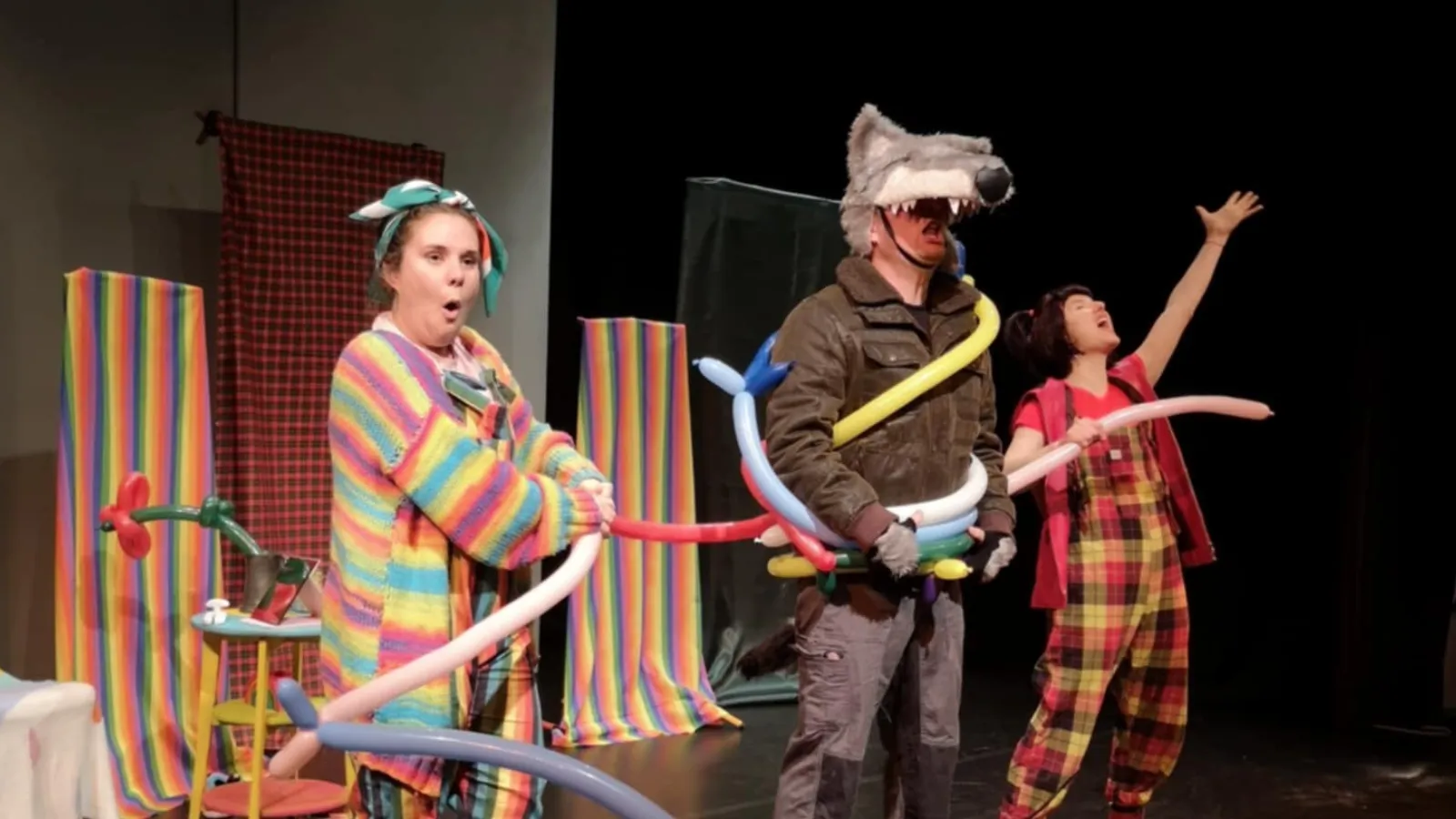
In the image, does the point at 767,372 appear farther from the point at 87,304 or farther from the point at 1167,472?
the point at 87,304

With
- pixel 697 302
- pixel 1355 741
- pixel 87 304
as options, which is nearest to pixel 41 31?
pixel 87 304

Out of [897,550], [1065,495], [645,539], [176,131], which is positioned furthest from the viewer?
[176,131]

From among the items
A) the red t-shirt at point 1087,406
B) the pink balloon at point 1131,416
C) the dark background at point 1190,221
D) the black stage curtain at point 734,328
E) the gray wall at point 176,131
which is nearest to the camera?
the pink balloon at point 1131,416

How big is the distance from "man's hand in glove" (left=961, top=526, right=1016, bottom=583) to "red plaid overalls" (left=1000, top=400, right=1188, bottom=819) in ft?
1.85

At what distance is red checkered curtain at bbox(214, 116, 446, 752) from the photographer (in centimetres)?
366

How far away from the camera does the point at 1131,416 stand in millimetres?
2992

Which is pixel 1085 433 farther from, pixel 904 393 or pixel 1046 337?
pixel 904 393

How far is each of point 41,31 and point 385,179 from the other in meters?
0.95

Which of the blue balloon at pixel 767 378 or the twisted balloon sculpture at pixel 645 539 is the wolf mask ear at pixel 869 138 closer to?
the twisted balloon sculpture at pixel 645 539

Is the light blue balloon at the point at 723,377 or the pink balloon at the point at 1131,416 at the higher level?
the light blue balloon at the point at 723,377

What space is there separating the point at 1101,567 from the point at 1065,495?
18 cm

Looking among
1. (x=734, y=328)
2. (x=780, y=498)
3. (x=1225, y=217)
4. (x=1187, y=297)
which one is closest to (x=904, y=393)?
(x=780, y=498)

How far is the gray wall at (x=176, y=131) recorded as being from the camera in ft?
11.3

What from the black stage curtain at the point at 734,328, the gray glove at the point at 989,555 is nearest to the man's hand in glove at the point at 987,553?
the gray glove at the point at 989,555
